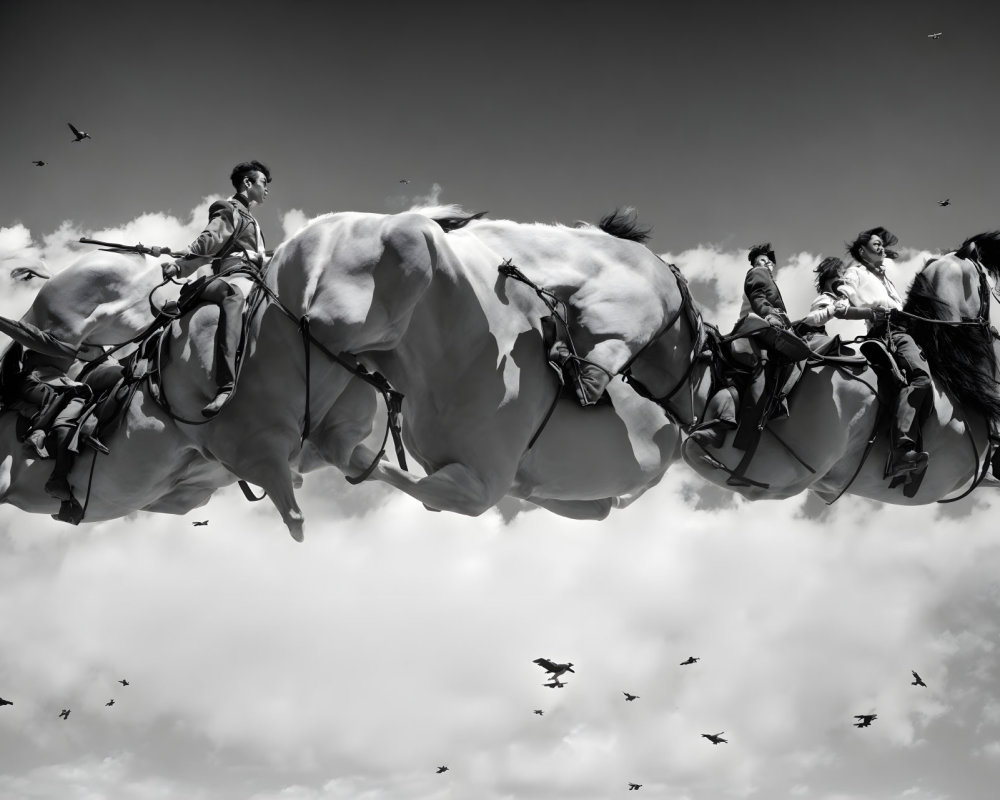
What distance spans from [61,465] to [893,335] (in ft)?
23.5

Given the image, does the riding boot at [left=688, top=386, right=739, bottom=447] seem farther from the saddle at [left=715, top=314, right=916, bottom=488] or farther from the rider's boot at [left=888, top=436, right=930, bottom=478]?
the rider's boot at [left=888, top=436, right=930, bottom=478]

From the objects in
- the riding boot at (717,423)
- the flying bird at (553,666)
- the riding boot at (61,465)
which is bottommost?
the flying bird at (553,666)

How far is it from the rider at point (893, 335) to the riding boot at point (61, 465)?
6.86 m

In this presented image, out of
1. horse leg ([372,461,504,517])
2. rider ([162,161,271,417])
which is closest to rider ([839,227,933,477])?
horse leg ([372,461,504,517])

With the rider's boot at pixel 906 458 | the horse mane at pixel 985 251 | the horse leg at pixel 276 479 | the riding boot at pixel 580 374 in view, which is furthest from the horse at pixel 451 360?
the horse mane at pixel 985 251

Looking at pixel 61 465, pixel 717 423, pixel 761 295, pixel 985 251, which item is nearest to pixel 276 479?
pixel 61 465

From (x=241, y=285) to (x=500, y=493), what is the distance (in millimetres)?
2862

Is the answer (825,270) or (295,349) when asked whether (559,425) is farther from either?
(825,270)

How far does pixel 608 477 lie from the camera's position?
1003cm

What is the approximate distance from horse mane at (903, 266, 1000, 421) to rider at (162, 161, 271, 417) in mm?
5713

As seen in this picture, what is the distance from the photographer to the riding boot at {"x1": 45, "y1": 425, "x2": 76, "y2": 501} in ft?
35.1

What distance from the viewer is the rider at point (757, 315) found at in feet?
33.8

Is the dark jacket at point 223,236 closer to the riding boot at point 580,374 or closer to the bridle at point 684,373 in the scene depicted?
the riding boot at point 580,374

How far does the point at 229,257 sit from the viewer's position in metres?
11.0
